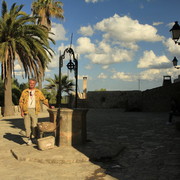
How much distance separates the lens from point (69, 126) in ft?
19.0

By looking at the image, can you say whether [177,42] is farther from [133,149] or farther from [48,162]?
[48,162]

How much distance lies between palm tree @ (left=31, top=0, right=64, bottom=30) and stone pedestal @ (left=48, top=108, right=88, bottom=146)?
18.1m

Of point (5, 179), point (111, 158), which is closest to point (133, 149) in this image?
point (111, 158)

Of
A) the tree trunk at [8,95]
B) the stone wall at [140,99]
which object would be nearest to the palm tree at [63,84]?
the stone wall at [140,99]

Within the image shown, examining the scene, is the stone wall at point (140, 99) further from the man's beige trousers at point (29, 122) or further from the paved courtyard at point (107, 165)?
the man's beige trousers at point (29, 122)

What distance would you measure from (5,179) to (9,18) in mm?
13382

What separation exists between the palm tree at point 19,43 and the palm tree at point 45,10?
20.5 ft

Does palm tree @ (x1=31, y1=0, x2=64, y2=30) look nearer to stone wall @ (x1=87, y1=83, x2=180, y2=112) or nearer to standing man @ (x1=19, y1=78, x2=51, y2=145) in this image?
stone wall @ (x1=87, y1=83, x2=180, y2=112)

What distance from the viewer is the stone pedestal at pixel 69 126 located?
19.0 ft

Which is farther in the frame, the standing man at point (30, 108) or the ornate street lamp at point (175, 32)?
the ornate street lamp at point (175, 32)

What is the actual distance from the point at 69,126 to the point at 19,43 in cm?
1097

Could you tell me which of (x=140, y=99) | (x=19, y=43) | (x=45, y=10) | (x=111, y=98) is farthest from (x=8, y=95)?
(x=111, y=98)

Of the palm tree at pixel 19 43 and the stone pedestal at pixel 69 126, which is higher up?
the palm tree at pixel 19 43

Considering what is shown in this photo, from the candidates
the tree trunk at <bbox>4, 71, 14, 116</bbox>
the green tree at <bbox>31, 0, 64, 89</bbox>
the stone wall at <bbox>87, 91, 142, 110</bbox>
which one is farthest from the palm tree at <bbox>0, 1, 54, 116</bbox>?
the stone wall at <bbox>87, 91, 142, 110</bbox>
